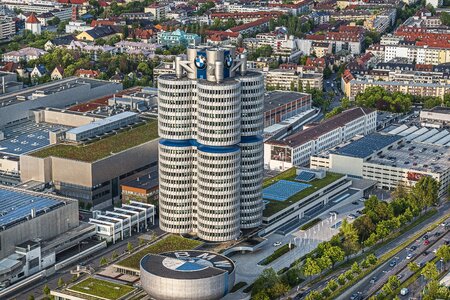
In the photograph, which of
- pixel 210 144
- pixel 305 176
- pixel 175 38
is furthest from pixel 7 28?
pixel 210 144

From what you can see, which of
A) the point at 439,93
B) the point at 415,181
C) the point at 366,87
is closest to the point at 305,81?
the point at 366,87

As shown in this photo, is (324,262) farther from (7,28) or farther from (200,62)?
(7,28)

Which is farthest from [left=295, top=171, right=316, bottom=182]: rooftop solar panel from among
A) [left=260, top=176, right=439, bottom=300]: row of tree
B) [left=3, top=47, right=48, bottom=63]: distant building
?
[left=3, top=47, right=48, bottom=63]: distant building

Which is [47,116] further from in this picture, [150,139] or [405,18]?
[405,18]

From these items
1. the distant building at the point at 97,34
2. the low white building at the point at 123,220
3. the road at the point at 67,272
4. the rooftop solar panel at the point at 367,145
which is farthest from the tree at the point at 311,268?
the distant building at the point at 97,34

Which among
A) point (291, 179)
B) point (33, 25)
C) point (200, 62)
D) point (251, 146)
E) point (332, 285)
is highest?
point (200, 62)

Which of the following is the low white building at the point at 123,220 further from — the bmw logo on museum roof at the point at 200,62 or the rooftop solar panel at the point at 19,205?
the bmw logo on museum roof at the point at 200,62
